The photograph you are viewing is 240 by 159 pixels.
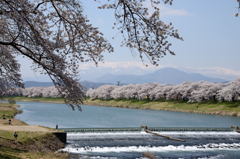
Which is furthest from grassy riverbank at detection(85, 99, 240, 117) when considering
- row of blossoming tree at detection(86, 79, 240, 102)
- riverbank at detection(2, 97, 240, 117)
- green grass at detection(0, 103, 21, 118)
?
green grass at detection(0, 103, 21, 118)

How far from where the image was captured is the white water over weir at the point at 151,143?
2564cm

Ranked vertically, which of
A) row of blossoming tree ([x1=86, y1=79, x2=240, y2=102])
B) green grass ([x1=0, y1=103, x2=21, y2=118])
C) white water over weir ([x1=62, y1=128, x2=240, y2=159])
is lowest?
white water over weir ([x1=62, y1=128, x2=240, y2=159])

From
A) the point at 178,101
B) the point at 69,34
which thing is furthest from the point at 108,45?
the point at 178,101

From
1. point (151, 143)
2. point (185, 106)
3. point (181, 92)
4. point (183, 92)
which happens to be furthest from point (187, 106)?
point (151, 143)

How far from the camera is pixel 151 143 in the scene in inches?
1165

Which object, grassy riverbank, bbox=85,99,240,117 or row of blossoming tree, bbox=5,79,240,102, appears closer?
grassy riverbank, bbox=85,99,240,117

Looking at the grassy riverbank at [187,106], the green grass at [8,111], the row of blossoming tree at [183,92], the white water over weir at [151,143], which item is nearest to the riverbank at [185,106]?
the grassy riverbank at [187,106]

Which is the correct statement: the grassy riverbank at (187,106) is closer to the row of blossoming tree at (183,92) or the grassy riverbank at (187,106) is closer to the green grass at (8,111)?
the row of blossoming tree at (183,92)

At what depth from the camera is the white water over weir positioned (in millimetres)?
25641

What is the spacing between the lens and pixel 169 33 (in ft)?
26.7

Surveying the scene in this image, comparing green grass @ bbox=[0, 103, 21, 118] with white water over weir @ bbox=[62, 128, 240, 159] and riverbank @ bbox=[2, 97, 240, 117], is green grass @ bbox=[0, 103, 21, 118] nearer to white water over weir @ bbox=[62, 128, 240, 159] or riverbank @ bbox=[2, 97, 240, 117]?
white water over weir @ bbox=[62, 128, 240, 159]

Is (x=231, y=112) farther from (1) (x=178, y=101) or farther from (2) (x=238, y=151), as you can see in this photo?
(2) (x=238, y=151)

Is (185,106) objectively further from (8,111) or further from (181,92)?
(8,111)

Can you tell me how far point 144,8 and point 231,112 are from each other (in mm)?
64694
